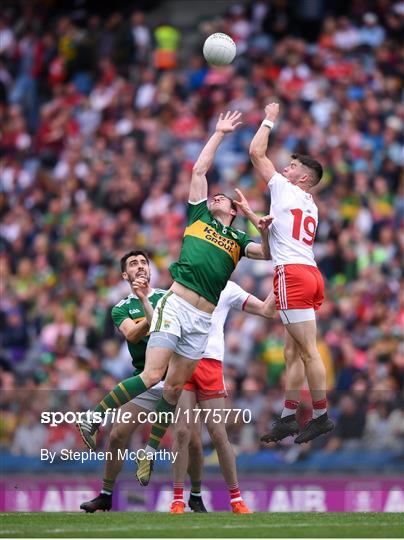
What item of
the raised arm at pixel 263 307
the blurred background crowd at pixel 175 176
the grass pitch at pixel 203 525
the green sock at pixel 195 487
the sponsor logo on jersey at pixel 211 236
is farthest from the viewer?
the blurred background crowd at pixel 175 176

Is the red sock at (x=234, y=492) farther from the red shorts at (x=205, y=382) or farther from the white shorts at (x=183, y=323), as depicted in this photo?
the white shorts at (x=183, y=323)

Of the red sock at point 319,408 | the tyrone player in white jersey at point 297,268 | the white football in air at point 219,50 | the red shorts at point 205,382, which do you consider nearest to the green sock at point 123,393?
the red shorts at point 205,382

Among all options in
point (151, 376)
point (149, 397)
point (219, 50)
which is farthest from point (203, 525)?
point (219, 50)

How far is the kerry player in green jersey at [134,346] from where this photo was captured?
13789 millimetres

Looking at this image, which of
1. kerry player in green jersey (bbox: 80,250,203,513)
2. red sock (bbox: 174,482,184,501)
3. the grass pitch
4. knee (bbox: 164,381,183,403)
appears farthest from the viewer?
red sock (bbox: 174,482,184,501)

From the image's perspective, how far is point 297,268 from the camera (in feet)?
44.2

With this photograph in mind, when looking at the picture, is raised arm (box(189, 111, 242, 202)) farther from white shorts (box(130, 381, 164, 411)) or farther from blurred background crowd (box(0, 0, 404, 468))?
blurred background crowd (box(0, 0, 404, 468))

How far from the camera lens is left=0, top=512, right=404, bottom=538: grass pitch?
38.2 feet

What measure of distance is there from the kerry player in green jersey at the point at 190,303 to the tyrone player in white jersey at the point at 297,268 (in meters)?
0.23

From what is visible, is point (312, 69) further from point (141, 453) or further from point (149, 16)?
point (141, 453)

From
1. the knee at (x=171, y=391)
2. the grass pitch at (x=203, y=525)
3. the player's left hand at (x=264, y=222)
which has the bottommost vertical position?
the grass pitch at (x=203, y=525)

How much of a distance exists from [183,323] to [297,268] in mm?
1125

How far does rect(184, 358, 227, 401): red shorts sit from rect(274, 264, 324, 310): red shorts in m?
1.18

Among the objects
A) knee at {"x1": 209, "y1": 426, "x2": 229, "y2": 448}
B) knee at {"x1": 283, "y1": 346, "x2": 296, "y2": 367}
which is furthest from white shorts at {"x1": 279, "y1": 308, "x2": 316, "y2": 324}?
knee at {"x1": 209, "y1": 426, "x2": 229, "y2": 448}
